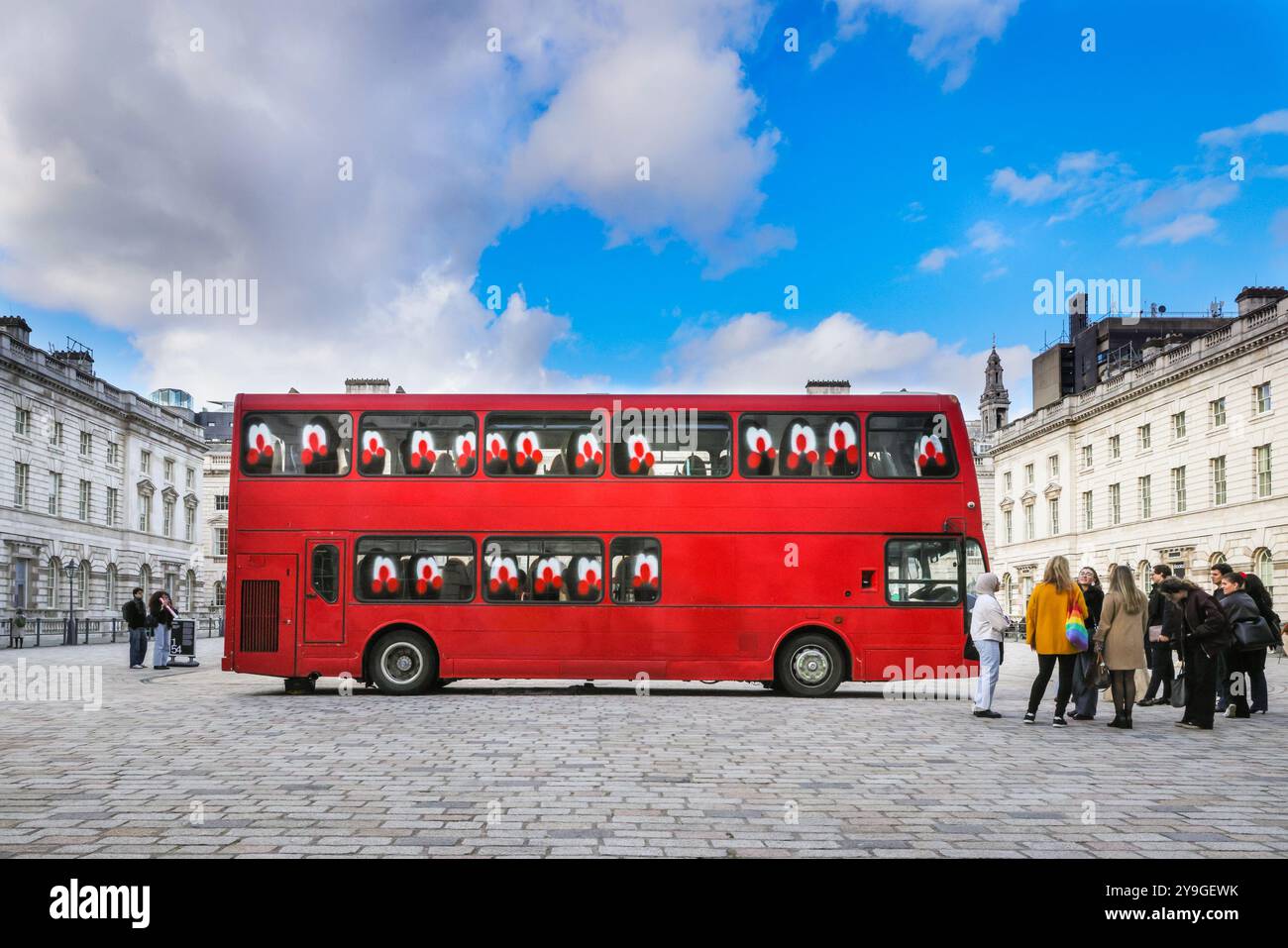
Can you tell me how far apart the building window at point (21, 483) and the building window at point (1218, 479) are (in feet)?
162

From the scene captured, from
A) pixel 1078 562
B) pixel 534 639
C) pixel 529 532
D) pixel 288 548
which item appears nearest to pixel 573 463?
pixel 529 532

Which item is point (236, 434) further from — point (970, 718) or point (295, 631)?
point (970, 718)

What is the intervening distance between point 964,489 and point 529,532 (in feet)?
20.0

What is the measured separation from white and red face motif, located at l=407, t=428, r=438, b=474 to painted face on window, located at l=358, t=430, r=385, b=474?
1.23 ft

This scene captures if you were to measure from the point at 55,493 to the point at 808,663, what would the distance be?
4561 centimetres

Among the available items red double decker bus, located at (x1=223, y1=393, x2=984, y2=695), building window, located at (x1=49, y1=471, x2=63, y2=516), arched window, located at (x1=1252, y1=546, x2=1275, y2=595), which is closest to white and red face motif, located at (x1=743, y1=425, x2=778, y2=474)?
red double decker bus, located at (x1=223, y1=393, x2=984, y2=695)

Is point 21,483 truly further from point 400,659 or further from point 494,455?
point 494,455

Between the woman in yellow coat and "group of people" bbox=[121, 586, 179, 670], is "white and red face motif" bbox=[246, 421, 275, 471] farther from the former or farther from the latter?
the woman in yellow coat

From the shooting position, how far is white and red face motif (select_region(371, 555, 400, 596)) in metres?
15.2

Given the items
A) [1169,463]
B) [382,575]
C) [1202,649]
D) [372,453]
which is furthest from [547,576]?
[1169,463]

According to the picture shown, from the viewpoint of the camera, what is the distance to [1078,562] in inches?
2112

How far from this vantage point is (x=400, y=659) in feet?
50.4

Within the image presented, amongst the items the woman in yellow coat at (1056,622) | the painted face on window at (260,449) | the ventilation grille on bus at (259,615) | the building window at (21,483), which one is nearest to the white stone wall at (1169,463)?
the woman in yellow coat at (1056,622)
